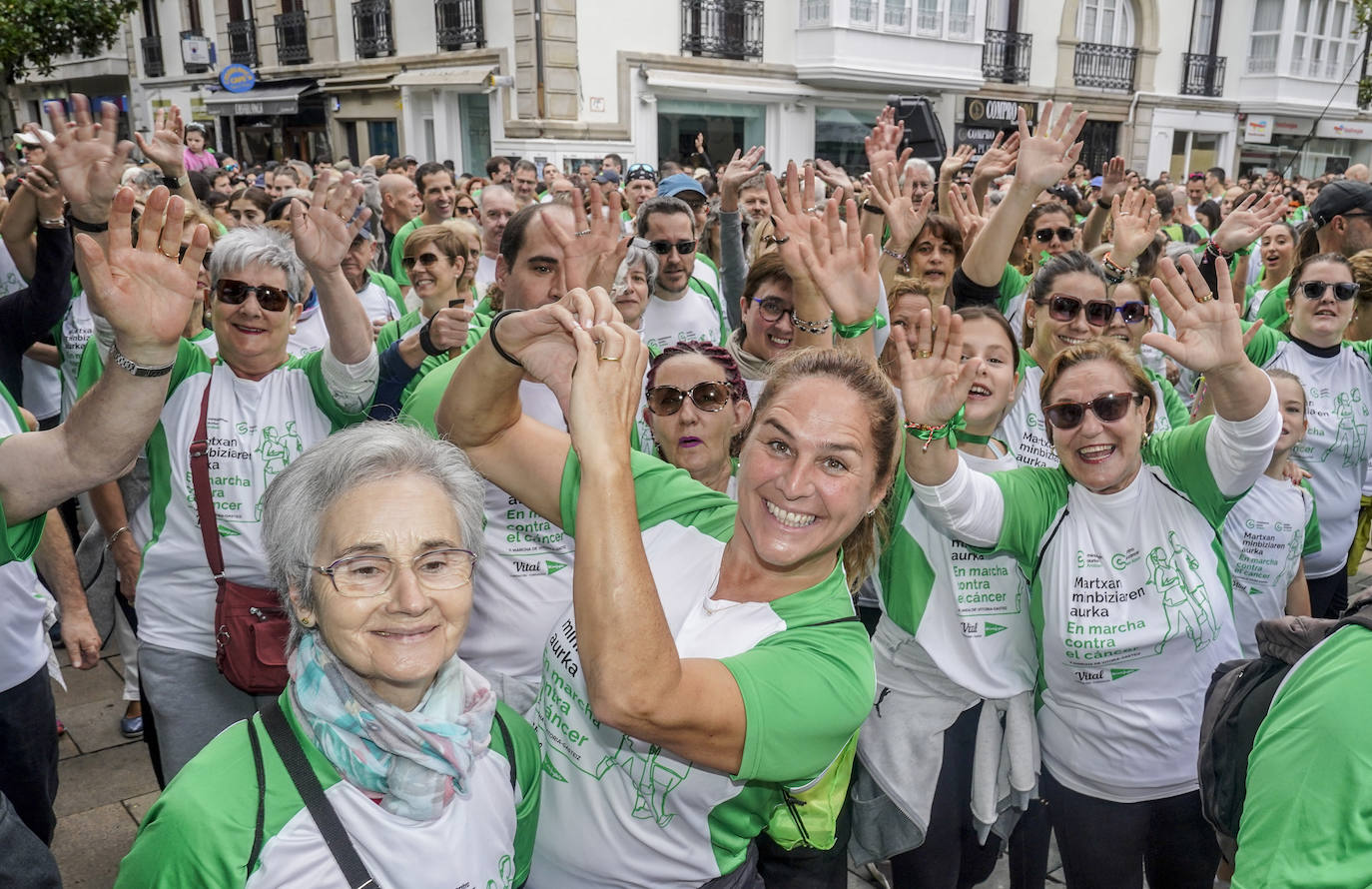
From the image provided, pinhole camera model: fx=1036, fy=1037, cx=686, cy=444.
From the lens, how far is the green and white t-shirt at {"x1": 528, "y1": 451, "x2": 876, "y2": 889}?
1746mm

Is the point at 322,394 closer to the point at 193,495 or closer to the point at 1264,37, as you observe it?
the point at 193,495

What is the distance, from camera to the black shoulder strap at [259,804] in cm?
159

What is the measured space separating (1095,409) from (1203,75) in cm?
3169

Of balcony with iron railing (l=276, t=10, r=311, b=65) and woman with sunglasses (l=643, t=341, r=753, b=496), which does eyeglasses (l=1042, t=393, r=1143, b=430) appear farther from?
balcony with iron railing (l=276, t=10, r=311, b=65)

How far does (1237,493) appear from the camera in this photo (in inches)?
104

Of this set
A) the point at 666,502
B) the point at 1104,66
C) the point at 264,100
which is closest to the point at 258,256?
the point at 666,502

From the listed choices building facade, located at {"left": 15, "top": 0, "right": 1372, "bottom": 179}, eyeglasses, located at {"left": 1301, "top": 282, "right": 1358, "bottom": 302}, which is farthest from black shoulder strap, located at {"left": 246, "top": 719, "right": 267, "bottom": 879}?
building facade, located at {"left": 15, "top": 0, "right": 1372, "bottom": 179}

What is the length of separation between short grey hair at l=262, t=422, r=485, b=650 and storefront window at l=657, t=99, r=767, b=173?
19.8 metres

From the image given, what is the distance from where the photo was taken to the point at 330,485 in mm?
1844

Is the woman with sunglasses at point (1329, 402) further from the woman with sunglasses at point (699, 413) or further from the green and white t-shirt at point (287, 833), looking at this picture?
the green and white t-shirt at point (287, 833)

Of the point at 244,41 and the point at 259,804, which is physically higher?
the point at 244,41

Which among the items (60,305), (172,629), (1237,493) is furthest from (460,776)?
(60,305)

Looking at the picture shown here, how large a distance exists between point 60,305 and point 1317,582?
520 cm

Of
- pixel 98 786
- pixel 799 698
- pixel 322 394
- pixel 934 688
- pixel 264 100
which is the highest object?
pixel 264 100
